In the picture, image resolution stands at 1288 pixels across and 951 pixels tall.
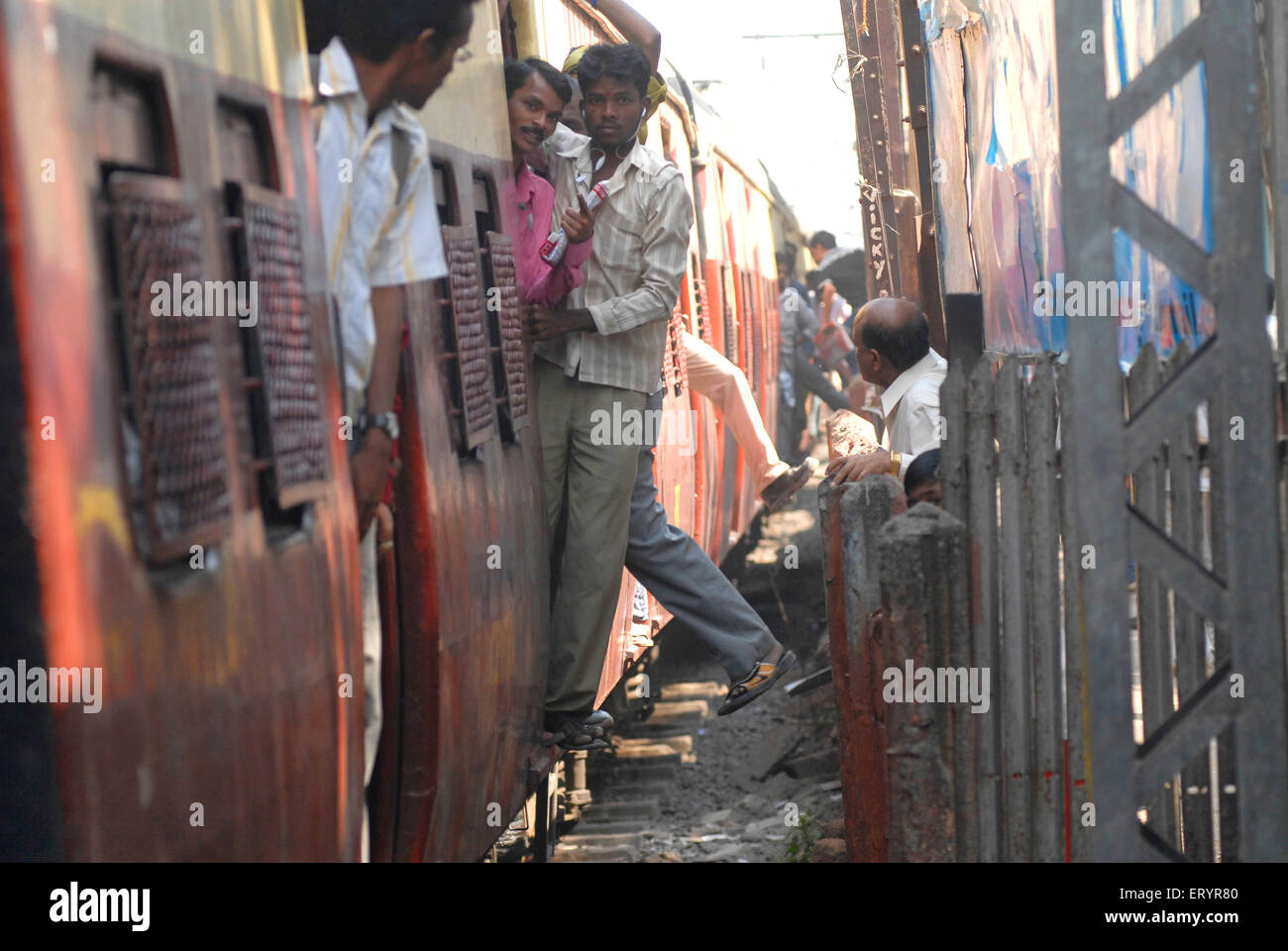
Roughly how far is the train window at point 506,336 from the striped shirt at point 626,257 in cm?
35

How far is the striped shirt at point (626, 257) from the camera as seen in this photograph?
15.0 ft

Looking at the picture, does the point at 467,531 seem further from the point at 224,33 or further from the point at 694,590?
the point at 694,590

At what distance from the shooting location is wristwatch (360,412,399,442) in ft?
9.70

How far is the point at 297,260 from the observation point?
261 centimetres

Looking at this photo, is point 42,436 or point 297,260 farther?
point 297,260

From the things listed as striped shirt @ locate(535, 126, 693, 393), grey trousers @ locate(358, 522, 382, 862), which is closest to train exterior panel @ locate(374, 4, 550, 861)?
grey trousers @ locate(358, 522, 382, 862)

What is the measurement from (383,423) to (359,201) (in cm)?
45

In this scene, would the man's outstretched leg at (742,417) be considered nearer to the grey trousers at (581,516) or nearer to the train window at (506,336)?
the grey trousers at (581,516)

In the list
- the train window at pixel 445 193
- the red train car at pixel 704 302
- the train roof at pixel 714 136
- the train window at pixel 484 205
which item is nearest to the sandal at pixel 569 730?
the red train car at pixel 704 302

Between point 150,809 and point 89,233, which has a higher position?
point 89,233

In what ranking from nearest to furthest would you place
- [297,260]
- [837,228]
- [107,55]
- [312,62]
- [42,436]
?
[42,436] < [107,55] < [297,260] < [312,62] < [837,228]

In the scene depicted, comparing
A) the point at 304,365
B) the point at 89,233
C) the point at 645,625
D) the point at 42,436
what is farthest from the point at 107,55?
the point at 645,625
